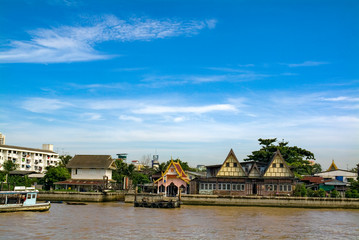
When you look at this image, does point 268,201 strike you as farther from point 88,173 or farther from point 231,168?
point 88,173

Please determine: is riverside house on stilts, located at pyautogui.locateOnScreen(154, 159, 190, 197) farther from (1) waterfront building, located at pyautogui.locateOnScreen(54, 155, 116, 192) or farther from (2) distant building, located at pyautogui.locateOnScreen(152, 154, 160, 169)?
(2) distant building, located at pyautogui.locateOnScreen(152, 154, 160, 169)

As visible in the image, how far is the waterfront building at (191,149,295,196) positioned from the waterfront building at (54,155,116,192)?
19265mm

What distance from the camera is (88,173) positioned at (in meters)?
68.9

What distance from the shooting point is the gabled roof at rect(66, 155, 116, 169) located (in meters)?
68.6

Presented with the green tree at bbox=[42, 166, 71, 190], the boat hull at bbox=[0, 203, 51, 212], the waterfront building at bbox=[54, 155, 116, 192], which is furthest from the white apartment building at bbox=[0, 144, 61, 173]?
the boat hull at bbox=[0, 203, 51, 212]

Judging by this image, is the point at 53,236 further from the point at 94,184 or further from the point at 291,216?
the point at 94,184

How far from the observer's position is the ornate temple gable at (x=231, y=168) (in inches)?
2309

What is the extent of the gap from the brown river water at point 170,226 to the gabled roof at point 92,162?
27987mm

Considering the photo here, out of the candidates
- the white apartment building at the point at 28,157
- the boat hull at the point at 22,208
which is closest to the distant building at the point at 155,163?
the white apartment building at the point at 28,157

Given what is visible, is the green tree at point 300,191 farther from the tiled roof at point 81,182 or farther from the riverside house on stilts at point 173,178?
the tiled roof at point 81,182

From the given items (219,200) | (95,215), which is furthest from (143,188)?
(95,215)

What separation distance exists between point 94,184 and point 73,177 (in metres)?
6.57

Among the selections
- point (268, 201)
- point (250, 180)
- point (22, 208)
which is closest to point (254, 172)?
point (250, 180)

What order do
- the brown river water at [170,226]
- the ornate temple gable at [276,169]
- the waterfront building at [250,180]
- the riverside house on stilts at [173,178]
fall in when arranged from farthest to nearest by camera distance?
1. the riverside house on stilts at [173,178]
2. the ornate temple gable at [276,169]
3. the waterfront building at [250,180]
4. the brown river water at [170,226]
